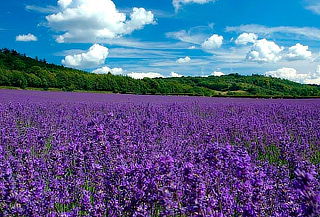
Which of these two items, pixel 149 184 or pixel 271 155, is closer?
pixel 149 184

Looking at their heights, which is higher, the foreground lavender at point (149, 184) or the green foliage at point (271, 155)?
the foreground lavender at point (149, 184)

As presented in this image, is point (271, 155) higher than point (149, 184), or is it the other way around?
point (149, 184)

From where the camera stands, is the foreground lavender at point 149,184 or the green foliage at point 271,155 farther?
the green foliage at point 271,155

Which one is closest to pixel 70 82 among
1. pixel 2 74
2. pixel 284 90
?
pixel 2 74

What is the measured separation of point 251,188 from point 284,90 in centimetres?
5723

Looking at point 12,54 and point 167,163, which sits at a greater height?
point 12,54

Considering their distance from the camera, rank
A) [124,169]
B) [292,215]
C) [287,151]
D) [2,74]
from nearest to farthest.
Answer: [292,215] < [124,169] < [287,151] < [2,74]

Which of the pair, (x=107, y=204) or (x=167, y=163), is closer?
(x=167, y=163)

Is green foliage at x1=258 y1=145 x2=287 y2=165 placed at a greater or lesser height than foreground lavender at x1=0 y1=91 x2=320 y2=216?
lesser

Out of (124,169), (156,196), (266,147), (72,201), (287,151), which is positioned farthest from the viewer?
(266,147)

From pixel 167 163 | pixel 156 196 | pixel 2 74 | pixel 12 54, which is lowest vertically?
pixel 156 196

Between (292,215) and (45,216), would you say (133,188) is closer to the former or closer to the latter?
(45,216)

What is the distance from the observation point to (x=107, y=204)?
241cm

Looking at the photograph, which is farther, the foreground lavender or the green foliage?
the green foliage
